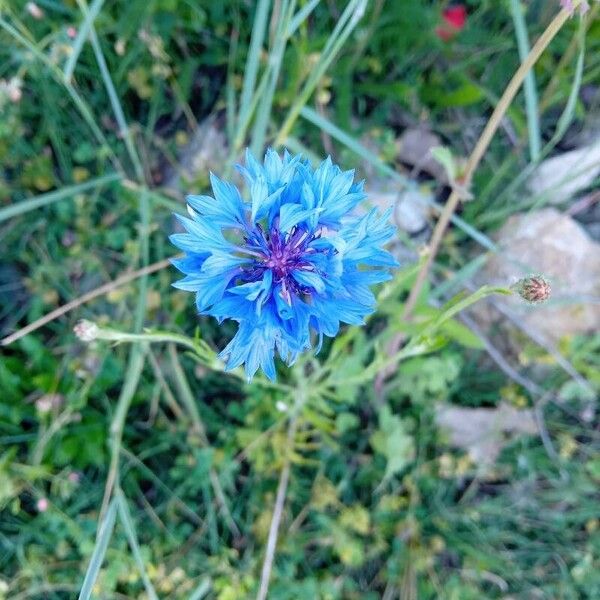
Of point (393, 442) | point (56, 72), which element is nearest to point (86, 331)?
point (56, 72)

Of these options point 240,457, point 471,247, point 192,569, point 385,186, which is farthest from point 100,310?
point 471,247

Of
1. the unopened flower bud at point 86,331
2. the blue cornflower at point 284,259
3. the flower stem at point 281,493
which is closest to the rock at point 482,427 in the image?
the flower stem at point 281,493

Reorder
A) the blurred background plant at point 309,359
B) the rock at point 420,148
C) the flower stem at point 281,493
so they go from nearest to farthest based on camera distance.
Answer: the flower stem at point 281,493
the blurred background plant at point 309,359
the rock at point 420,148

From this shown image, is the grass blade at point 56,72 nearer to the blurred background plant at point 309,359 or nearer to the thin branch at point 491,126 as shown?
the blurred background plant at point 309,359

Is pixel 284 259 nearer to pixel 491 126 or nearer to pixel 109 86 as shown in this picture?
pixel 491 126

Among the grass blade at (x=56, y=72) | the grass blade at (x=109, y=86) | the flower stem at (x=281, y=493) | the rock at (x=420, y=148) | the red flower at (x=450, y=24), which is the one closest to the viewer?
the grass blade at (x=56, y=72)

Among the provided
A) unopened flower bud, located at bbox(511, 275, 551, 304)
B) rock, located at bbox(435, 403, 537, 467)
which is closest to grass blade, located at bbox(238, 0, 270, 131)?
unopened flower bud, located at bbox(511, 275, 551, 304)
